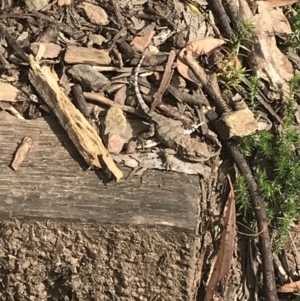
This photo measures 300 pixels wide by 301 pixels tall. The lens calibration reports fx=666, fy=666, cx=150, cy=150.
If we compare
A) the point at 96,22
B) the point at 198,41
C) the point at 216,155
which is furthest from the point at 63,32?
the point at 216,155

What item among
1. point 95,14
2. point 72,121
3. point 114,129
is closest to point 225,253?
point 114,129

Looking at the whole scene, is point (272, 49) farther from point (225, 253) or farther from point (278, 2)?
point (225, 253)

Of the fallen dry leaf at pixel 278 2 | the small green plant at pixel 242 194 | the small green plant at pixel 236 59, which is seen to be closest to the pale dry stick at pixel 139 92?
the small green plant at pixel 236 59

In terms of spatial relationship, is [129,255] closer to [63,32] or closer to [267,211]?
[267,211]

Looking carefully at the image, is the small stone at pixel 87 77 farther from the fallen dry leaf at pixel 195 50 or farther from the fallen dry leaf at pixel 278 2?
the fallen dry leaf at pixel 278 2

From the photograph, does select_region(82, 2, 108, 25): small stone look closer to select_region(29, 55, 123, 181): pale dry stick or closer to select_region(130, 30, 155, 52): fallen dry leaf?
select_region(130, 30, 155, 52): fallen dry leaf
